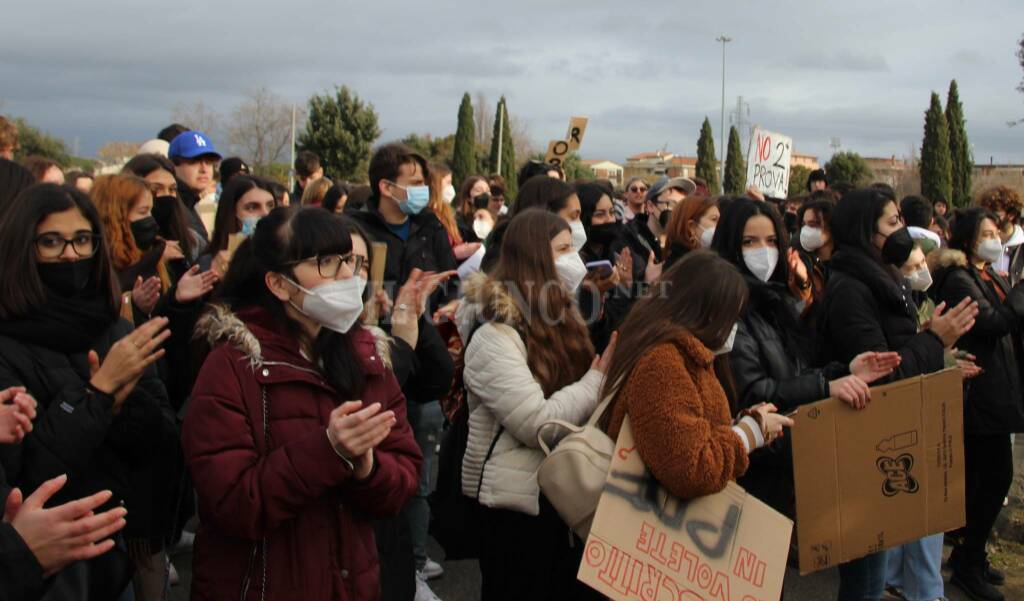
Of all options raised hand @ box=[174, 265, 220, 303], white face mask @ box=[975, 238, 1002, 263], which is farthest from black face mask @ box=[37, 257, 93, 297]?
white face mask @ box=[975, 238, 1002, 263]

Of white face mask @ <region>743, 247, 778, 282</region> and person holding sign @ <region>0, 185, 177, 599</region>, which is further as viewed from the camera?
white face mask @ <region>743, 247, 778, 282</region>

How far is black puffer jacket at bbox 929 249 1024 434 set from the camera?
538 cm

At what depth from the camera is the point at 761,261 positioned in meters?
4.18

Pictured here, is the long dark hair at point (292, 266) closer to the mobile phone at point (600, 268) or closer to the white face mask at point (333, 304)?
the white face mask at point (333, 304)

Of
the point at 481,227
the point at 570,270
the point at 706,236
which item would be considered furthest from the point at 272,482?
the point at 481,227

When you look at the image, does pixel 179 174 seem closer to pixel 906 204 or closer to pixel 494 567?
pixel 494 567

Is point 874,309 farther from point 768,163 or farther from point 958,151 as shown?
point 958,151

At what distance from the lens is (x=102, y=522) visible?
2275 mm

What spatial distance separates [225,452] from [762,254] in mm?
2517

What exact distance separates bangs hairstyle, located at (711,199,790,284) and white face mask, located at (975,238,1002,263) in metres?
2.10

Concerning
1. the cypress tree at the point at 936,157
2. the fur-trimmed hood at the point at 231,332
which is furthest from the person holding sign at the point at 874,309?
the cypress tree at the point at 936,157

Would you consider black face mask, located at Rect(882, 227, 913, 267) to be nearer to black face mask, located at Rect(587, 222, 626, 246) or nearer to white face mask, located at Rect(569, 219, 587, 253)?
white face mask, located at Rect(569, 219, 587, 253)

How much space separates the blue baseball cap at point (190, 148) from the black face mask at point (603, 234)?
2.62m

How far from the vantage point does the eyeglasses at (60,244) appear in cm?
304
